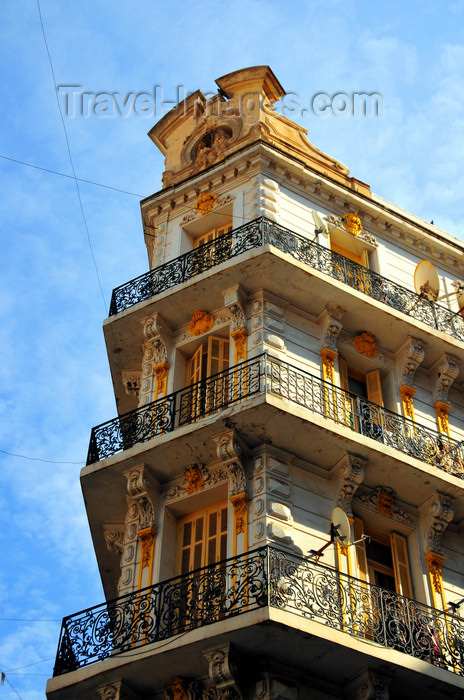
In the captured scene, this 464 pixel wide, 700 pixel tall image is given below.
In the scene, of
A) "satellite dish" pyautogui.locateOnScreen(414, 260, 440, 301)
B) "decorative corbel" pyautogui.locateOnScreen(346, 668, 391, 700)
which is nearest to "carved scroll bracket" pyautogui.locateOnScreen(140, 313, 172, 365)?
"satellite dish" pyautogui.locateOnScreen(414, 260, 440, 301)

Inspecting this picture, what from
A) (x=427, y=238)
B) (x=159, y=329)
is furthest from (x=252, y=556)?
(x=427, y=238)

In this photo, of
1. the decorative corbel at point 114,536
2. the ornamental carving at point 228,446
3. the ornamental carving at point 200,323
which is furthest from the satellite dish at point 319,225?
the decorative corbel at point 114,536

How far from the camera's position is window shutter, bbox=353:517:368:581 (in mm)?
14423

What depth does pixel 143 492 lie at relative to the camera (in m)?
15.2

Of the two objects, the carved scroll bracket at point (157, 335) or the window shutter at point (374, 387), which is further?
the carved scroll bracket at point (157, 335)

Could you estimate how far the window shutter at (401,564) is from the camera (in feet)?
48.2

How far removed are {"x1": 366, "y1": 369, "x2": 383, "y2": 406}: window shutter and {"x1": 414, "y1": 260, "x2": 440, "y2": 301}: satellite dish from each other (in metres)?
2.36

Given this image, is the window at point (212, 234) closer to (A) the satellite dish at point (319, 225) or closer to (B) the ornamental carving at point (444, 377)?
(A) the satellite dish at point (319, 225)

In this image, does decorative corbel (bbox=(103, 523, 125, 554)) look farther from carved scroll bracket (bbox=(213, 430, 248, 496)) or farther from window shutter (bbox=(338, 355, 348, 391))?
window shutter (bbox=(338, 355, 348, 391))

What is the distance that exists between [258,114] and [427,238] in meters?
4.61

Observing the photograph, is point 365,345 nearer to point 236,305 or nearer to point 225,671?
point 236,305

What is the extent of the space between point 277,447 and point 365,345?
11.8 feet

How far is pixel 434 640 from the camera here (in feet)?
44.2

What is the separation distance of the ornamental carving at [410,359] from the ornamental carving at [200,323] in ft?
11.8
